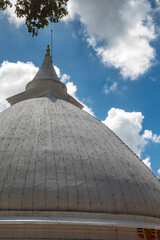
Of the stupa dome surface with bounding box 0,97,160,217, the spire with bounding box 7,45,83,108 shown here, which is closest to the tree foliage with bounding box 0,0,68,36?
the stupa dome surface with bounding box 0,97,160,217

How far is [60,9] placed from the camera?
741 centimetres

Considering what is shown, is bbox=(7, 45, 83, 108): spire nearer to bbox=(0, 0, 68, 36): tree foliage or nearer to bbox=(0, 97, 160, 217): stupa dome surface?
bbox=(0, 97, 160, 217): stupa dome surface

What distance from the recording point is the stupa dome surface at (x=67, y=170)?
1034 centimetres

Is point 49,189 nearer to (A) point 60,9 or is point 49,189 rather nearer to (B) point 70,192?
(B) point 70,192

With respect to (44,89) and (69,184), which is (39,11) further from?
(44,89)

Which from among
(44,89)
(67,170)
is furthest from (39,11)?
(44,89)

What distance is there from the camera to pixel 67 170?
11.3m

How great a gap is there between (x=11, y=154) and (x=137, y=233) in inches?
236

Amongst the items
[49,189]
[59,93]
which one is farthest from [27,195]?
[59,93]

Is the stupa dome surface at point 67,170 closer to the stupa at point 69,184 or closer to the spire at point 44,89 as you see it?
the stupa at point 69,184

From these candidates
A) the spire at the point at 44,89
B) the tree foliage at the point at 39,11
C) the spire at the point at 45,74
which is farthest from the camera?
the spire at the point at 45,74

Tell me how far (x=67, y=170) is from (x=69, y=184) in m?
0.71

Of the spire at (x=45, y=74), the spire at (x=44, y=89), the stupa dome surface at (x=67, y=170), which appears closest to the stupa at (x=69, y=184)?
the stupa dome surface at (x=67, y=170)

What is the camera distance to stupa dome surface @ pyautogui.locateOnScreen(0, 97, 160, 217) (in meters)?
10.3
